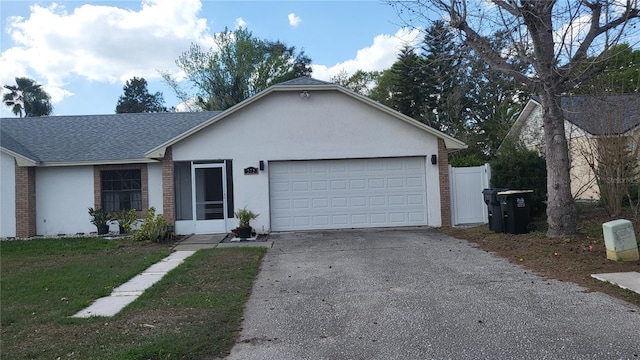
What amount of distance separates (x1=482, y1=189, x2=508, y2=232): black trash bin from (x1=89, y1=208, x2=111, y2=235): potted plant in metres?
11.9

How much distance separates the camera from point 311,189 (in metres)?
15.2

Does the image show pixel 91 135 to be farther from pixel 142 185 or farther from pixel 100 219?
pixel 100 219

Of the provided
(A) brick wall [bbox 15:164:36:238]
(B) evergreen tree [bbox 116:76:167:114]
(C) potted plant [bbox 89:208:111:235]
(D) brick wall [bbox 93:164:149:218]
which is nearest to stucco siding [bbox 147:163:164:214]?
(D) brick wall [bbox 93:164:149:218]

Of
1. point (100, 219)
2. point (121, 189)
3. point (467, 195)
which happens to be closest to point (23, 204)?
point (100, 219)

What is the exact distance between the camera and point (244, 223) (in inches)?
544

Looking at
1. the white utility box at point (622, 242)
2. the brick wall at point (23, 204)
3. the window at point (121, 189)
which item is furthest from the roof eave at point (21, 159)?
the white utility box at point (622, 242)

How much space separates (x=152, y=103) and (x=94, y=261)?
60322 millimetres

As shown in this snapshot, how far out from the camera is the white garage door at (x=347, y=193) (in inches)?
594

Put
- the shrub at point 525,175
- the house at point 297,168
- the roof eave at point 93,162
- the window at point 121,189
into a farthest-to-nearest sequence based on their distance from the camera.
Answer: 1. the window at point 121,189
2. the roof eave at point 93,162
3. the house at point 297,168
4. the shrub at point 525,175

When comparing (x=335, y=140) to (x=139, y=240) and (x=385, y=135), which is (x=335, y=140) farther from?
(x=139, y=240)

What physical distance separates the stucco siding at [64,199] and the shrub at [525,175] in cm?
1331

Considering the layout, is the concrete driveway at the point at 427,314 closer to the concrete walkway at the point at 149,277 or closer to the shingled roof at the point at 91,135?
the concrete walkway at the point at 149,277

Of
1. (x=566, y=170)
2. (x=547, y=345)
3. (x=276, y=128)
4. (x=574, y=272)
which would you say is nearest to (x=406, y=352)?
(x=547, y=345)

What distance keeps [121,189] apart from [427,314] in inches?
520
